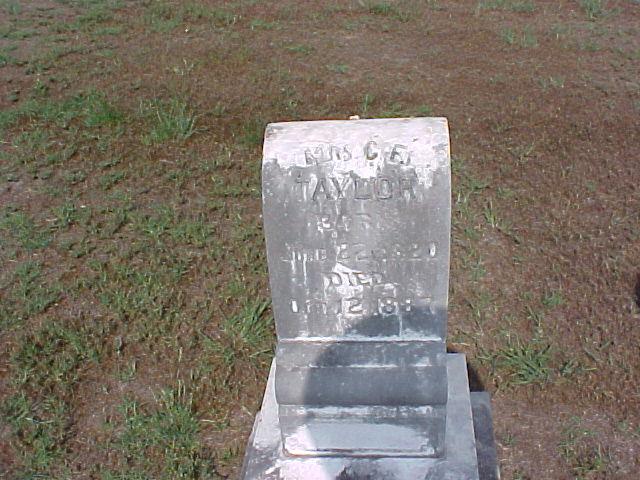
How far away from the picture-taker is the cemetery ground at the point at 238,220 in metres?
3.13

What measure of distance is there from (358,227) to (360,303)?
275mm

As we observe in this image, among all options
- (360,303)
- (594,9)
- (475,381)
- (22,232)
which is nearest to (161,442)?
(360,303)

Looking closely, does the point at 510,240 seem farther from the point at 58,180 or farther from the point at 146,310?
the point at 58,180

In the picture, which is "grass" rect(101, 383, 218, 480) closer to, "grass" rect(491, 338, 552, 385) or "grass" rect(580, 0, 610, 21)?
"grass" rect(491, 338, 552, 385)

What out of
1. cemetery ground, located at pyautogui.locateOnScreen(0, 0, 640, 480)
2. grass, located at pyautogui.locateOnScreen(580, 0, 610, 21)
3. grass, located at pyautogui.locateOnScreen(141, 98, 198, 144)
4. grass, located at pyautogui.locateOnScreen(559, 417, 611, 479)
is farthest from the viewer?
grass, located at pyautogui.locateOnScreen(580, 0, 610, 21)

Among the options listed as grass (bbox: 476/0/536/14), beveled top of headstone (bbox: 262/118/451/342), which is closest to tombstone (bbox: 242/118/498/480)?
beveled top of headstone (bbox: 262/118/451/342)

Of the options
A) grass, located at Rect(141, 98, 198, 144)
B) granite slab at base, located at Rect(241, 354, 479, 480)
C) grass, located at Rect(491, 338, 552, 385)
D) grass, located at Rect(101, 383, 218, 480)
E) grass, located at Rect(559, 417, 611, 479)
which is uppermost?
grass, located at Rect(141, 98, 198, 144)

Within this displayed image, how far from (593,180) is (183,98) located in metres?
2.99

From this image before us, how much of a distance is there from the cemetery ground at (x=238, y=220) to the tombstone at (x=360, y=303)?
676 millimetres

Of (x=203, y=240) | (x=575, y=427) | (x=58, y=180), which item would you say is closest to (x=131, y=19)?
(x=58, y=180)

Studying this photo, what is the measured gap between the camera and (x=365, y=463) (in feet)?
8.03

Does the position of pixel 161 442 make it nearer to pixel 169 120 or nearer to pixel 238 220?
pixel 238 220

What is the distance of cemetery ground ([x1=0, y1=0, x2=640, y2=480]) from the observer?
3.13m

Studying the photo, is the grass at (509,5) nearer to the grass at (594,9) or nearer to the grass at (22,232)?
the grass at (594,9)
